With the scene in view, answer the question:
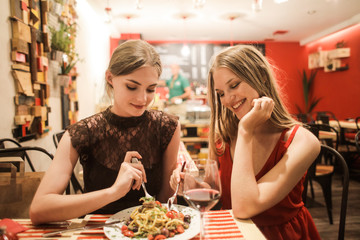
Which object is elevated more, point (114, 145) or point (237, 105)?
point (237, 105)

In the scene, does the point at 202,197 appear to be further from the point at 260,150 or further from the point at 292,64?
the point at 292,64

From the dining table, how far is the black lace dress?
1.08 feet

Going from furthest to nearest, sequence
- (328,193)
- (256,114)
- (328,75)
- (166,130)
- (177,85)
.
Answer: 1. (328,75)
2. (177,85)
3. (328,193)
4. (166,130)
5. (256,114)

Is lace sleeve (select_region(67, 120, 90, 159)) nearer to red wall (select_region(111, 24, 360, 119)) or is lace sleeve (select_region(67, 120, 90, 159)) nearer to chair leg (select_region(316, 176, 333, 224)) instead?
chair leg (select_region(316, 176, 333, 224))

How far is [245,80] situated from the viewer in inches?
50.3

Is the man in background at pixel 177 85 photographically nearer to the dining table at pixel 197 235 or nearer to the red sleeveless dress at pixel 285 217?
the red sleeveless dress at pixel 285 217

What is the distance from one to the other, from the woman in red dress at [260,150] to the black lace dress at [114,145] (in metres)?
0.35

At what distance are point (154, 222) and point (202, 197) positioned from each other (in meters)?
0.23

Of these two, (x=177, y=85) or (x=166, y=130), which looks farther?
(x=177, y=85)

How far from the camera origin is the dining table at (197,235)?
0.88m

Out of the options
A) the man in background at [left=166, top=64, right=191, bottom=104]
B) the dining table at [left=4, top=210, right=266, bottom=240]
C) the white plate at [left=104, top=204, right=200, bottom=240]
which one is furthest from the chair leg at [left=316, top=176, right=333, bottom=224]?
the man in background at [left=166, top=64, right=191, bottom=104]

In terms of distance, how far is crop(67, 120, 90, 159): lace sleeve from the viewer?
4.06 ft

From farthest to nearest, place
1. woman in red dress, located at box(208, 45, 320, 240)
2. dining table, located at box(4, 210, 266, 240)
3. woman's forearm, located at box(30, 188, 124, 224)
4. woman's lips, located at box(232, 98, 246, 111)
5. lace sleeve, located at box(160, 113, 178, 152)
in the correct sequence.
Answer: lace sleeve, located at box(160, 113, 178, 152) < woman's lips, located at box(232, 98, 246, 111) < woman in red dress, located at box(208, 45, 320, 240) < woman's forearm, located at box(30, 188, 124, 224) < dining table, located at box(4, 210, 266, 240)

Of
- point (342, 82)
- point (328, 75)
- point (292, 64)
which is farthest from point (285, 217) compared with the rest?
point (292, 64)
